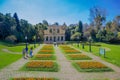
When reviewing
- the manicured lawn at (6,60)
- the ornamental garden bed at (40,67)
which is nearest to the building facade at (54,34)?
the manicured lawn at (6,60)

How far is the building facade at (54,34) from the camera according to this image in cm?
9969

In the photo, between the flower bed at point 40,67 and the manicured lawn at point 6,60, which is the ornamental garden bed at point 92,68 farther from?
the manicured lawn at point 6,60

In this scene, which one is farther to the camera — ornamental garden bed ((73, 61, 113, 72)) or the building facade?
the building facade

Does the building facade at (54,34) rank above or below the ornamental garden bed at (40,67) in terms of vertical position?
above

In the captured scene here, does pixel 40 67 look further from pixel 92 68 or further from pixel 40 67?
pixel 92 68

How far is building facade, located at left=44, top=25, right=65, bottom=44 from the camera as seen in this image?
99688 mm

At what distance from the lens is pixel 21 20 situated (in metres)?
93.7

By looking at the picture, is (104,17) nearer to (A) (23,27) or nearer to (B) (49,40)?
(B) (49,40)

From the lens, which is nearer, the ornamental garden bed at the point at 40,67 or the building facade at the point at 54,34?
the ornamental garden bed at the point at 40,67

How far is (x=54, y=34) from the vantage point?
333 ft

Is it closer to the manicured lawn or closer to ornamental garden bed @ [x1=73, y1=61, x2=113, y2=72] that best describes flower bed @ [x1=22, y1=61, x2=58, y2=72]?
ornamental garden bed @ [x1=73, y1=61, x2=113, y2=72]

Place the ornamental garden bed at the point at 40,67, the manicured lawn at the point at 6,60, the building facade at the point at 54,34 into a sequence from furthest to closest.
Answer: the building facade at the point at 54,34, the manicured lawn at the point at 6,60, the ornamental garden bed at the point at 40,67

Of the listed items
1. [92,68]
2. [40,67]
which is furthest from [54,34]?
[92,68]

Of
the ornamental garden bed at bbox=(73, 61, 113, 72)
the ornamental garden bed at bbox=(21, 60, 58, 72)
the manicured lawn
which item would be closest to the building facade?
the manicured lawn
